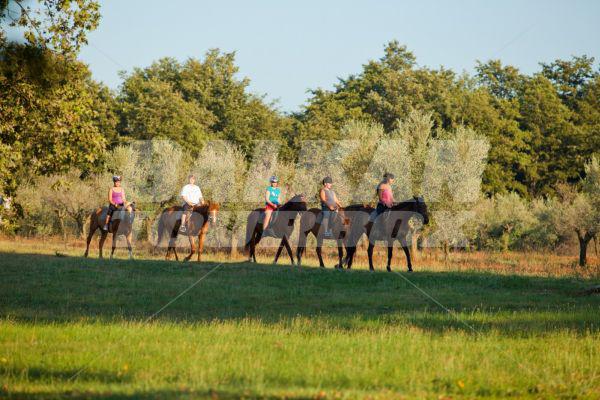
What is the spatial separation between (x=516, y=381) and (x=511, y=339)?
131 inches

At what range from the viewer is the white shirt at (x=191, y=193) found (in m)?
30.9

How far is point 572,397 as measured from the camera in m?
9.81

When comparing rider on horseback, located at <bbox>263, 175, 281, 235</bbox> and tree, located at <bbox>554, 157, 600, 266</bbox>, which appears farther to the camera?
tree, located at <bbox>554, 157, 600, 266</bbox>

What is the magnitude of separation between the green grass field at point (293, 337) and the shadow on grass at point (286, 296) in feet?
0.21

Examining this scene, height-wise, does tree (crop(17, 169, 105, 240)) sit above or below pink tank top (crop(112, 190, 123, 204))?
above

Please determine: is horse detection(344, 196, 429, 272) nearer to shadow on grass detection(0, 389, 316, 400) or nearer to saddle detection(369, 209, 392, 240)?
saddle detection(369, 209, 392, 240)

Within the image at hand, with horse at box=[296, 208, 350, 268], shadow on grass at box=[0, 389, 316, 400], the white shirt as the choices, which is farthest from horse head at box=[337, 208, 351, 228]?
shadow on grass at box=[0, 389, 316, 400]

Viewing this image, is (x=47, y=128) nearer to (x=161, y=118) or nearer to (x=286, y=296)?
(x=286, y=296)

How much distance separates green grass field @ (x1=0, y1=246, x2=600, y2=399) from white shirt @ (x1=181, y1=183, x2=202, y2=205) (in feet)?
25.0

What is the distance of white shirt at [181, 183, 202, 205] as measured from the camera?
30.9 metres

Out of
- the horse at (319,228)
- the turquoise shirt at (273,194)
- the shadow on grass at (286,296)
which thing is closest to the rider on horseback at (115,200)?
the shadow on grass at (286,296)

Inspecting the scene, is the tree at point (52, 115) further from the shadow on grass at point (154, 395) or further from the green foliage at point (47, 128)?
the shadow on grass at point (154, 395)

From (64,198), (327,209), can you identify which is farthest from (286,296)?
(64,198)

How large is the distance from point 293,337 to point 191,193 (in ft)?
59.6
